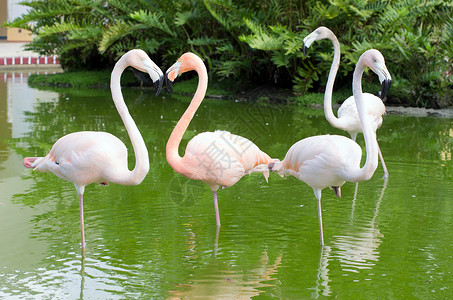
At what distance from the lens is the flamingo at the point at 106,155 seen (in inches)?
165

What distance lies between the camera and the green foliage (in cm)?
1214

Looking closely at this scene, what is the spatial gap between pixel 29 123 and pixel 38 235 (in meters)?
5.90

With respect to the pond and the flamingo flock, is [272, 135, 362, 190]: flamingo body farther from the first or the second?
the pond

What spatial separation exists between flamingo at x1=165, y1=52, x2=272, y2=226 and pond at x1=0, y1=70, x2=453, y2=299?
0.48m

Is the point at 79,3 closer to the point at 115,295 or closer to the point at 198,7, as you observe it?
the point at 198,7

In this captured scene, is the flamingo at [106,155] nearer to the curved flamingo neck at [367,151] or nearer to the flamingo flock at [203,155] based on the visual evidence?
the flamingo flock at [203,155]

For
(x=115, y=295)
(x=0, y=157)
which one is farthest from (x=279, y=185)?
(x=0, y=157)

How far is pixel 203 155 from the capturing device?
469cm

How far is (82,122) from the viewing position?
10.3 metres

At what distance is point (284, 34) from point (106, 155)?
30.2 feet

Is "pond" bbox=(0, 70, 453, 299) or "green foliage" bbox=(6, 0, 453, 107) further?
"green foliage" bbox=(6, 0, 453, 107)

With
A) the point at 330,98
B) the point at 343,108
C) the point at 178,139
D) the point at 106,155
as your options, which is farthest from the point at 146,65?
the point at 343,108

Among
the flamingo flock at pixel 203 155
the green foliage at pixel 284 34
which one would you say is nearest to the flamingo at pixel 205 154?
the flamingo flock at pixel 203 155

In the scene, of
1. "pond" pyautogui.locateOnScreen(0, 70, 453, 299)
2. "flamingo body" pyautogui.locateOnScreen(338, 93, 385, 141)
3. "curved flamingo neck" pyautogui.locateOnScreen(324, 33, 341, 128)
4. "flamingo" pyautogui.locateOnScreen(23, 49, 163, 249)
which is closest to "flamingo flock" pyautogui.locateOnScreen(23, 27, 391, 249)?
"flamingo" pyautogui.locateOnScreen(23, 49, 163, 249)
